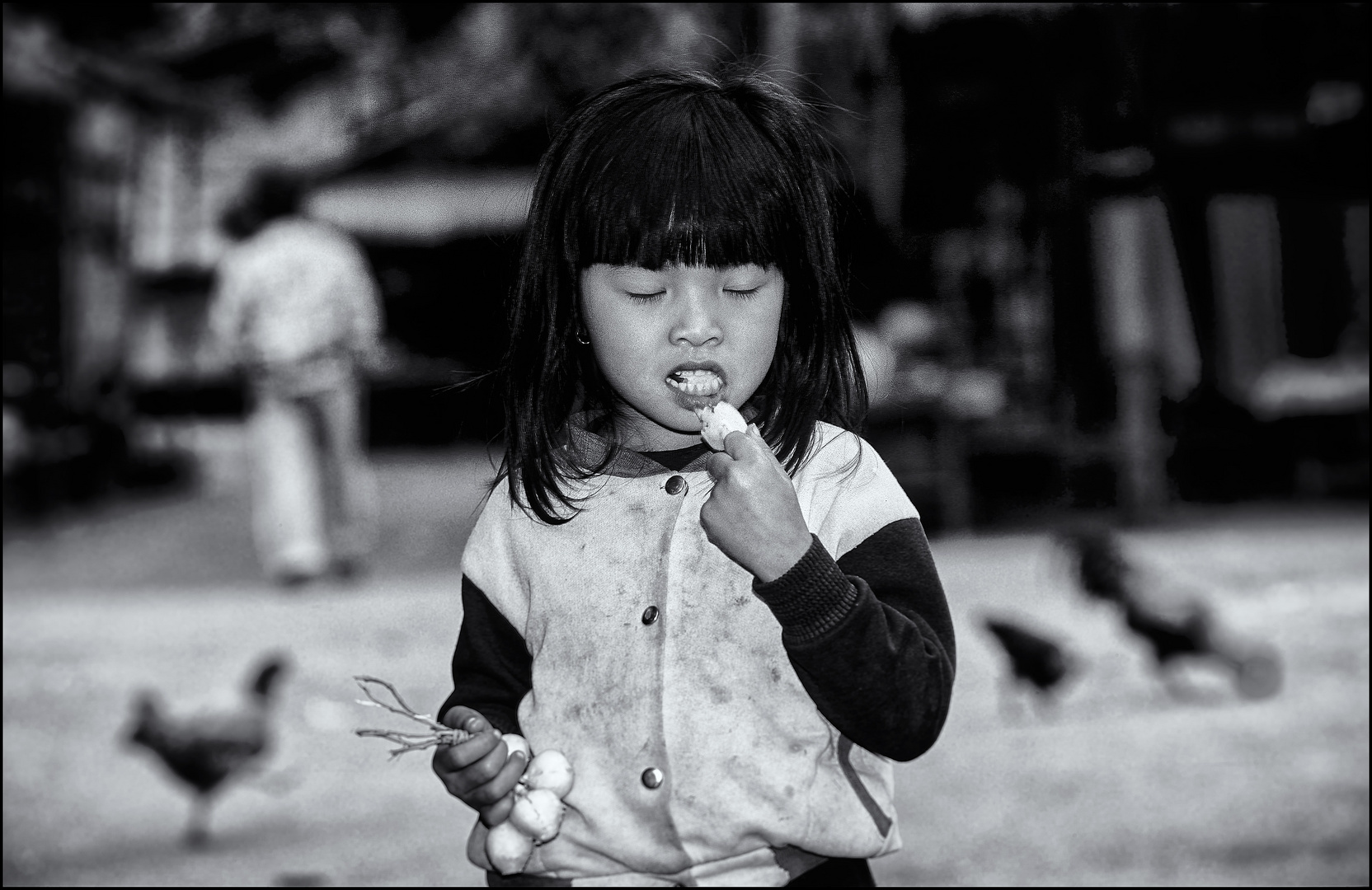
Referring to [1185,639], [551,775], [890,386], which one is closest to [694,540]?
[551,775]

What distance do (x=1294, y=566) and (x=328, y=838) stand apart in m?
5.04

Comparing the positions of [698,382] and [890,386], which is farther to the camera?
[890,386]

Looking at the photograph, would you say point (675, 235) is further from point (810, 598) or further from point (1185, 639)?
point (1185, 639)

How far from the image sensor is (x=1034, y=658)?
4.29 m

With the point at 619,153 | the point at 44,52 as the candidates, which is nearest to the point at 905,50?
the point at 619,153

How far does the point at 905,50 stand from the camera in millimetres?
5352

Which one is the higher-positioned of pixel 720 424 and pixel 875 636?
pixel 720 424

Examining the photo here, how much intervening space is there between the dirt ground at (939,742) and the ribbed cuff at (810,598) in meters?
1.57

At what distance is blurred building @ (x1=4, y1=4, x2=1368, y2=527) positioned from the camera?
→ 19.8 ft

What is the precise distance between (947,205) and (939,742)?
23.2ft

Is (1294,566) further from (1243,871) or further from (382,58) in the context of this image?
(382,58)

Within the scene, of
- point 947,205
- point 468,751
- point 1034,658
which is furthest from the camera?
point 947,205

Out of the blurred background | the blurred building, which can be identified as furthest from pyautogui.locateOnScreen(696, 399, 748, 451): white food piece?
the blurred building

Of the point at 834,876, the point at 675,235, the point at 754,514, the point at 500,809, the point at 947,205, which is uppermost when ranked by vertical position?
the point at 947,205
